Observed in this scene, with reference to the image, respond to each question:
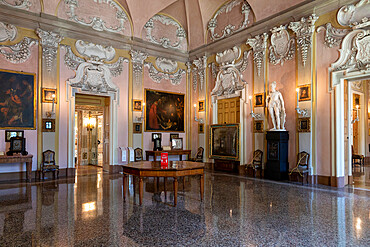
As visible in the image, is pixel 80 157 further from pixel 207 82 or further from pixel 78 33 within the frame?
pixel 207 82

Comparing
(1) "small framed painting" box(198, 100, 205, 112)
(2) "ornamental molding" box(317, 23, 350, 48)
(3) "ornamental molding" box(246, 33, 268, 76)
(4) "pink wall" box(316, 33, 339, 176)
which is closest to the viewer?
(2) "ornamental molding" box(317, 23, 350, 48)

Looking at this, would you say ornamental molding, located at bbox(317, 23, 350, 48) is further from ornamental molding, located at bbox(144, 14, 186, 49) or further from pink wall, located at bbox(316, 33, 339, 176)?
ornamental molding, located at bbox(144, 14, 186, 49)

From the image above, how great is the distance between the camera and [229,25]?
11523mm

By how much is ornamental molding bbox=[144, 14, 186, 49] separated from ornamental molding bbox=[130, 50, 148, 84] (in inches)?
42.6

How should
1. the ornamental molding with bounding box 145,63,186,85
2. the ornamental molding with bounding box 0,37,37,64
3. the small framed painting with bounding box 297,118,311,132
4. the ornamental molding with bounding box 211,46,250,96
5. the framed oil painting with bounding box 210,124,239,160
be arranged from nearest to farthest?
the small framed painting with bounding box 297,118,311,132
the ornamental molding with bounding box 0,37,37,64
the framed oil painting with bounding box 210,124,239,160
the ornamental molding with bounding box 211,46,250,96
the ornamental molding with bounding box 145,63,186,85

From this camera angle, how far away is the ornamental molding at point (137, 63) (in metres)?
11.8

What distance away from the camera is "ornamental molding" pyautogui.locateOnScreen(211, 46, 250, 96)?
11039 millimetres

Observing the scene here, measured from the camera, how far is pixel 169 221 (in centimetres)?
454

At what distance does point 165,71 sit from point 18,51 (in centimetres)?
612

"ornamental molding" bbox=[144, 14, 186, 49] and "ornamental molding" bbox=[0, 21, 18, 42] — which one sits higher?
"ornamental molding" bbox=[144, 14, 186, 49]

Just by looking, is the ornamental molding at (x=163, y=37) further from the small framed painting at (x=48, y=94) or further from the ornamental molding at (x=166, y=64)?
the small framed painting at (x=48, y=94)

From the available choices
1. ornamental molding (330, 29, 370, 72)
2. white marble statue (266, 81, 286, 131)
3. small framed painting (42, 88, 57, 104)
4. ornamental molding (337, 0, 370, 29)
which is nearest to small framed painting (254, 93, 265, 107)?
white marble statue (266, 81, 286, 131)

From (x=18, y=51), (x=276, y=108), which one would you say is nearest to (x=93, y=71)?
(x=18, y=51)

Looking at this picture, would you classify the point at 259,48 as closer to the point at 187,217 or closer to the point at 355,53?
the point at 355,53
